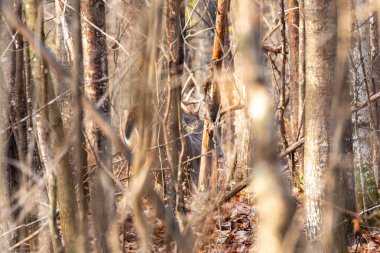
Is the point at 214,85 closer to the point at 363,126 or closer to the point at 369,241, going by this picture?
the point at 363,126

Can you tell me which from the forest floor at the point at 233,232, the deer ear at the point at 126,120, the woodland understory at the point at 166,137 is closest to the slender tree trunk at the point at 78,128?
the woodland understory at the point at 166,137

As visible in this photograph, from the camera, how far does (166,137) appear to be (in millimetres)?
4543

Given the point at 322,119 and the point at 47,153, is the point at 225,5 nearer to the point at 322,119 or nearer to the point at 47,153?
the point at 322,119

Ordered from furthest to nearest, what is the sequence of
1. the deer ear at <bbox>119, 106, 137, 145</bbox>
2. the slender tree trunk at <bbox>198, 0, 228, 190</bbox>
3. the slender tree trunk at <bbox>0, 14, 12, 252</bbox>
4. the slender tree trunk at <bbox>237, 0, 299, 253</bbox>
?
the slender tree trunk at <bbox>198, 0, 228, 190</bbox>
the deer ear at <bbox>119, 106, 137, 145</bbox>
the slender tree trunk at <bbox>0, 14, 12, 252</bbox>
the slender tree trunk at <bbox>237, 0, 299, 253</bbox>

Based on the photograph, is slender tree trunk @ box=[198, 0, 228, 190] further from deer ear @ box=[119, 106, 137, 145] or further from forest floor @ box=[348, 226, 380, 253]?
forest floor @ box=[348, 226, 380, 253]

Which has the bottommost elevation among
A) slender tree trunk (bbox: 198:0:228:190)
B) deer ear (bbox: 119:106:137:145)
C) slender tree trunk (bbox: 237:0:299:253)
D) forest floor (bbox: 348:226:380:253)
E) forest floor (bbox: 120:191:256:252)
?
forest floor (bbox: 348:226:380:253)

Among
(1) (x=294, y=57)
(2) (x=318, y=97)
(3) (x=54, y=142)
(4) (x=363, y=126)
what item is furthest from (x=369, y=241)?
(3) (x=54, y=142)

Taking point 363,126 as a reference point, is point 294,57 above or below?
above

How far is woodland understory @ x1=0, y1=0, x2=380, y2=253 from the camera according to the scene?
1.75m

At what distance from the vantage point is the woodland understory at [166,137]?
5.73 ft

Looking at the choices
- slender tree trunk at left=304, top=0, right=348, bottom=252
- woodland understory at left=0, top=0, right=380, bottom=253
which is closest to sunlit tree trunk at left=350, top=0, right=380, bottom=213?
woodland understory at left=0, top=0, right=380, bottom=253

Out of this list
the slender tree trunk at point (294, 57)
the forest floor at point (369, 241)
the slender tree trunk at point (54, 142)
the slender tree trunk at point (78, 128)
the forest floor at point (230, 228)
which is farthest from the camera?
the slender tree trunk at point (294, 57)

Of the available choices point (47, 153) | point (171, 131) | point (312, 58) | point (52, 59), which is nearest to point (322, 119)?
point (312, 58)

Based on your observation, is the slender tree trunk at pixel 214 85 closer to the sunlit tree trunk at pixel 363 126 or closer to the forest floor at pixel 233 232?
the forest floor at pixel 233 232
